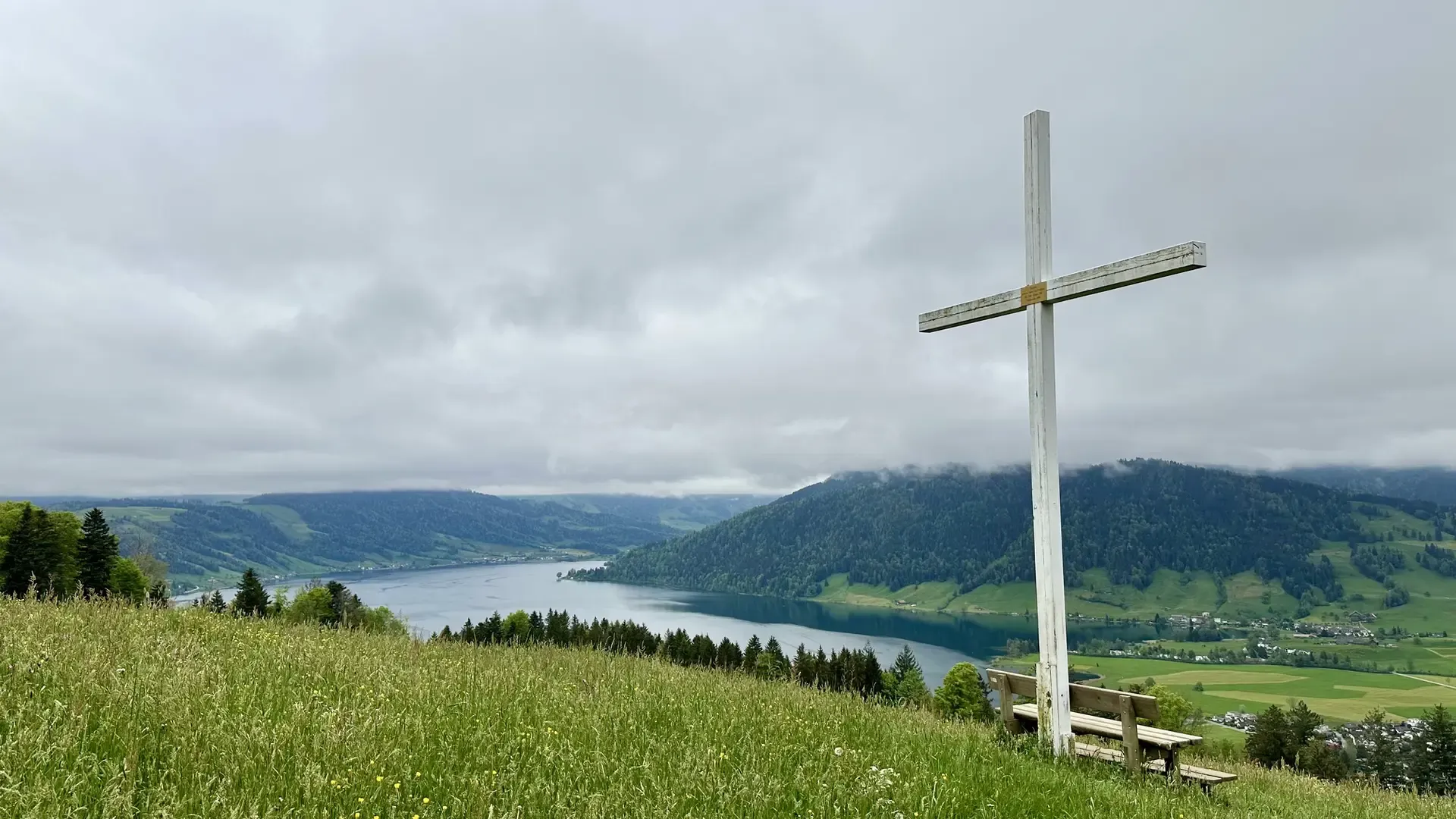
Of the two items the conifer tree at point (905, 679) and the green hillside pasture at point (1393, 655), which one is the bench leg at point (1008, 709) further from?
the green hillside pasture at point (1393, 655)

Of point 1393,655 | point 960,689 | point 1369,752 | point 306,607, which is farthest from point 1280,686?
point 306,607

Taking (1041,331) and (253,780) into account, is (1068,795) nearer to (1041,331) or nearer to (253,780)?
(1041,331)

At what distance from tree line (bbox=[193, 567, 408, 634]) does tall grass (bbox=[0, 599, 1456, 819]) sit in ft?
6.66

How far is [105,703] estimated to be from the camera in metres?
4.45

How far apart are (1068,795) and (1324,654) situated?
789ft

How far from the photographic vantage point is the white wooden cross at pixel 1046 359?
8.00 meters

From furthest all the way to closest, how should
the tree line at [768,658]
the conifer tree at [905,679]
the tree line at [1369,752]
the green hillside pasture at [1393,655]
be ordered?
the green hillside pasture at [1393,655]
the conifer tree at [905,679]
the tree line at [1369,752]
the tree line at [768,658]

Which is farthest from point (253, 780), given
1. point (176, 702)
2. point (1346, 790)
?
point (1346, 790)

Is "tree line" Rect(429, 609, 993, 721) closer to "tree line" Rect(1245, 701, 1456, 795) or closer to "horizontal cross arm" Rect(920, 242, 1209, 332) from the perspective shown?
"horizontal cross arm" Rect(920, 242, 1209, 332)

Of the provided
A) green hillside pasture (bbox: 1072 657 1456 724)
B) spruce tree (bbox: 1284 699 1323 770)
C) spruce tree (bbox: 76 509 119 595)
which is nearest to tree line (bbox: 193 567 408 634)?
spruce tree (bbox: 76 509 119 595)

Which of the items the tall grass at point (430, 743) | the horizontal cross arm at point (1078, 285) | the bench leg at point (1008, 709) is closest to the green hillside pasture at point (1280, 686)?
the bench leg at point (1008, 709)

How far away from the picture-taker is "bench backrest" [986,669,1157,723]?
8062mm

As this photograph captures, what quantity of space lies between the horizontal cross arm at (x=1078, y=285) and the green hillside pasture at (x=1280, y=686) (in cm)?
12955

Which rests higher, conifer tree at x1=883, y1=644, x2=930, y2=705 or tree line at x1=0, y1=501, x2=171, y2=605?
tree line at x1=0, y1=501, x2=171, y2=605
